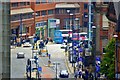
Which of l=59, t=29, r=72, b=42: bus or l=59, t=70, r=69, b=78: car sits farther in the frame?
l=59, t=29, r=72, b=42: bus

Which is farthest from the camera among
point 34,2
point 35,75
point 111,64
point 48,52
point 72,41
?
point 34,2

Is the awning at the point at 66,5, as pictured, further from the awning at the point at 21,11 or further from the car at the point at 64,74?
the car at the point at 64,74

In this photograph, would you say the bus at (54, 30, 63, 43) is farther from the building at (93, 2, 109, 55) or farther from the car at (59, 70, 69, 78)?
the car at (59, 70, 69, 78)

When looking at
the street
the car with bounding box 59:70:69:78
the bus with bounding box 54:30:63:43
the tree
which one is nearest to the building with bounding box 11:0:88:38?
the bus with bounding box 54:30:63:43

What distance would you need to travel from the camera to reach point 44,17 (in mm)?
11062

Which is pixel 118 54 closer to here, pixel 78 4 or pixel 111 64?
pixel 111 64

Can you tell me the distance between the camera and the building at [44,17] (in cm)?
1017

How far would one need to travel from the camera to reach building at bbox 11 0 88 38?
10.2 metres

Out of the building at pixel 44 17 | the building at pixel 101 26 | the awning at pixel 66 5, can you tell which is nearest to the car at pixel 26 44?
the building at pixel 44 17

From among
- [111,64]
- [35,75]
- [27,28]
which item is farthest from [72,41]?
[111,64]

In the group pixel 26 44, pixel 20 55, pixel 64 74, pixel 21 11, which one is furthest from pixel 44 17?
pixel 64 74

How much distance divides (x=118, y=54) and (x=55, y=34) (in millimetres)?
6364

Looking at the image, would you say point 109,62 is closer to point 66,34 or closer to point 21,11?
point 21,11

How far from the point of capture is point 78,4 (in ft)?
39.1
